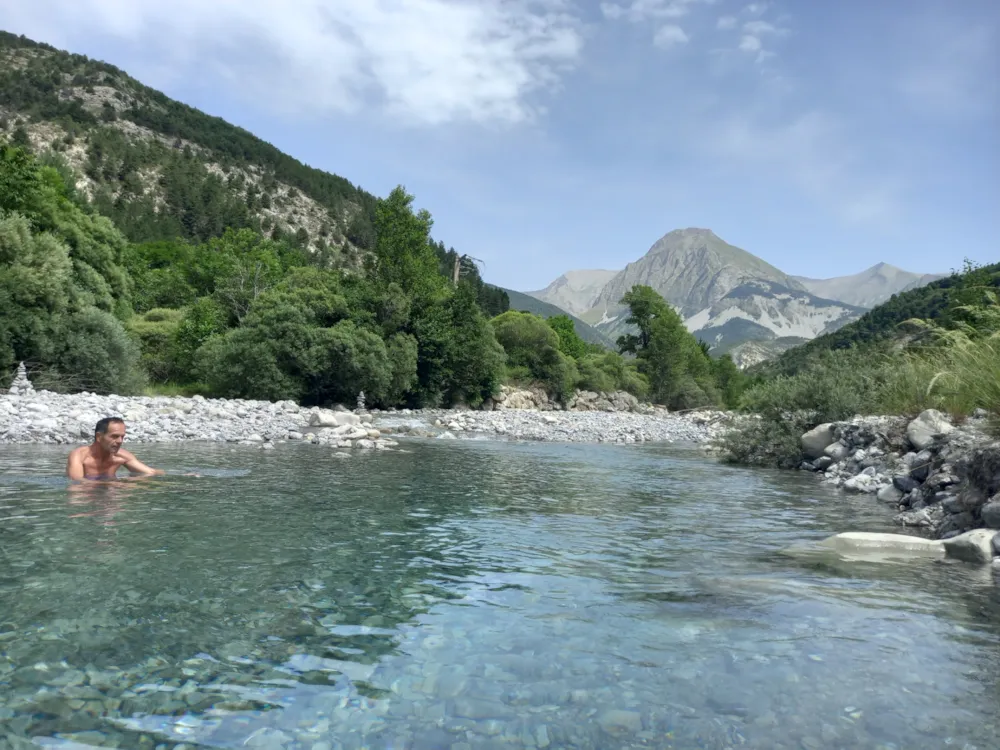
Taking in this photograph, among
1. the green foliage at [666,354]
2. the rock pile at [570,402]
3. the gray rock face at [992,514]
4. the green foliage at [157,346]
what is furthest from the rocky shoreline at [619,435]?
the green foliage at [666,354]

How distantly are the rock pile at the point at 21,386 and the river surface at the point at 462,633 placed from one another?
16054 millimetres

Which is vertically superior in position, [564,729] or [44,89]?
[44,89]

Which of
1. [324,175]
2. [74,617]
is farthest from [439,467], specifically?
[324,175]

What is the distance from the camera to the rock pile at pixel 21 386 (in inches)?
904

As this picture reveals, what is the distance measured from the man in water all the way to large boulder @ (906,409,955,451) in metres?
13.9

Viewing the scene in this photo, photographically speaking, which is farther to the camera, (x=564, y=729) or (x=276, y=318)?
(x=276, y=318)

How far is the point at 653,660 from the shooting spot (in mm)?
Answer: 4391

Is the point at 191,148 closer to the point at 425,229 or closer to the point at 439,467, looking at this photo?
the point at 425,229

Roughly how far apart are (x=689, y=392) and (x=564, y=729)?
7540 cm

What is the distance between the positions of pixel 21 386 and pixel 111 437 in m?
16.8

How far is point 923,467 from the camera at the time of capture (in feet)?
→ 38.7

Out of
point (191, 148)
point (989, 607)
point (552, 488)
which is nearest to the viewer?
point (989, 607)

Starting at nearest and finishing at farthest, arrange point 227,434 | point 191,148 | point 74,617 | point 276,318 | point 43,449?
point 74,617 → point 43,449 → point 227,434 → point 276,318 → point 191,148

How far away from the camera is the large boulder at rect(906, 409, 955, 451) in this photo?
41.6ft
